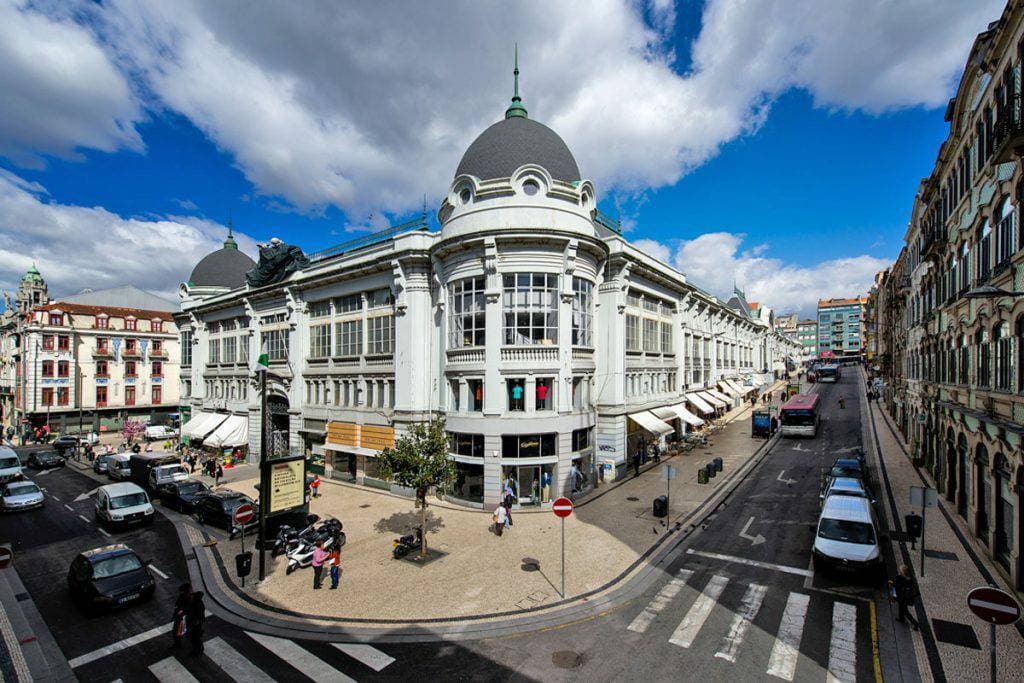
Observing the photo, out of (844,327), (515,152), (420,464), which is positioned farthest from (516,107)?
(844,327)

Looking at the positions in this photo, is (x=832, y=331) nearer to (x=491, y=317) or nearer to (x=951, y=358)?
(x=951, y=358)

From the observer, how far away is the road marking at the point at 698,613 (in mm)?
12087

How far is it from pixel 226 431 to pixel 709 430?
45.9m

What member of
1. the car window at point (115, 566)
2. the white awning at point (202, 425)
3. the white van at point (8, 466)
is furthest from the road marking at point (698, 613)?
the white awning at point (202, 425)

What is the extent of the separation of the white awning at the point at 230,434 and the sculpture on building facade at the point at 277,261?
1241 cm

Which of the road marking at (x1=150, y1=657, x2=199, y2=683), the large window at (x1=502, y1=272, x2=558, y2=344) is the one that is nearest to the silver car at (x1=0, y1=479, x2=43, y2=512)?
the road marking at (x1=150, y1=657, x2=199, y2=683)

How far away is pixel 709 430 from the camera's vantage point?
4969cm

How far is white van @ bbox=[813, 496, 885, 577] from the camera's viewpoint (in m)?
14.7

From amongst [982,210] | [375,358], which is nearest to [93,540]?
[375,358]

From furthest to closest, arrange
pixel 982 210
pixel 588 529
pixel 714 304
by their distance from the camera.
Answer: pixel 714 304 < pixel 588 529 < pixel 982 210

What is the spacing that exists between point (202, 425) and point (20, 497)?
18364 millimetres

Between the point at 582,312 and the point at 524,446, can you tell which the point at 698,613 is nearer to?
the point at 524,446

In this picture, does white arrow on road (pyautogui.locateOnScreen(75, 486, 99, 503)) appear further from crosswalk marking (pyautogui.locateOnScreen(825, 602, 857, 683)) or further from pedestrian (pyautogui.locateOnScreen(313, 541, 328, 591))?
crosswalk marking (pyautogui.locateOnScreen(825, 602, 857, 683))

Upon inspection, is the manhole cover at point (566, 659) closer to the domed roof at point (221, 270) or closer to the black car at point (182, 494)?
the black car at point (182, 494)
